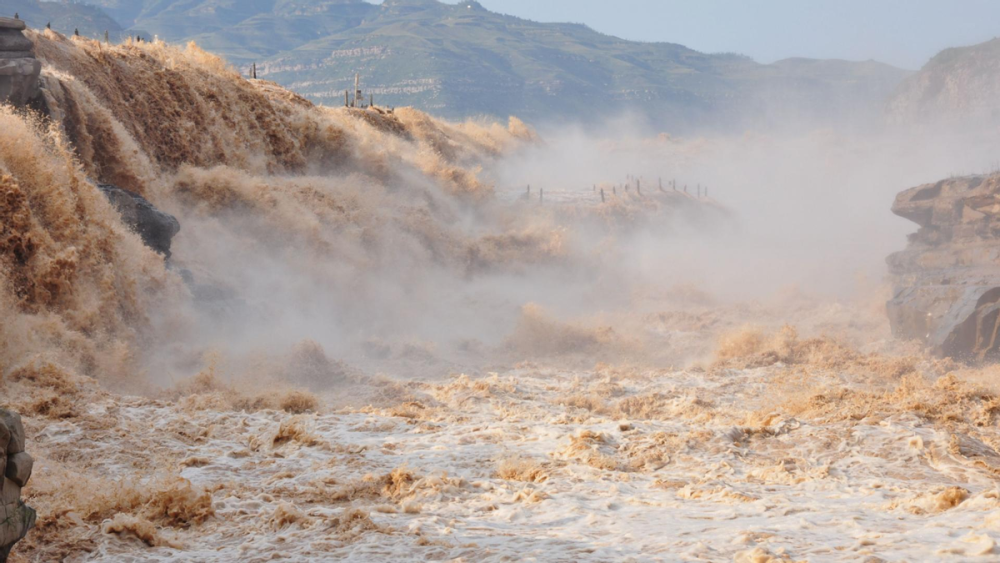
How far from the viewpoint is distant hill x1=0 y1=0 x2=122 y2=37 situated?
91438mm

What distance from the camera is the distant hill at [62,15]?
300 feet

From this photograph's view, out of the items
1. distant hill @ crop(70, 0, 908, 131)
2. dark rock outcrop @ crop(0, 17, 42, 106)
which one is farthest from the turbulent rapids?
distant hill @ crop(70, 0, 908, 131)

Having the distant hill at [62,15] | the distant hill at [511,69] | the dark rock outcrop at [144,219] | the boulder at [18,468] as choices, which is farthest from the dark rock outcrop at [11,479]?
the distant hill at [62,15]

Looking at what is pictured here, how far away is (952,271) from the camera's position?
18.0 m

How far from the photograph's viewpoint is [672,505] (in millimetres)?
5422

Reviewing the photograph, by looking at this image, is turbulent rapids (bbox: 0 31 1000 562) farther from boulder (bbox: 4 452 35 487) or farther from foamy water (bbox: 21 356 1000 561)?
boulder (bbox: 4 452 35 487)

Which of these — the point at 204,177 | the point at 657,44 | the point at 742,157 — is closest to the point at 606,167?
the point at 742,157

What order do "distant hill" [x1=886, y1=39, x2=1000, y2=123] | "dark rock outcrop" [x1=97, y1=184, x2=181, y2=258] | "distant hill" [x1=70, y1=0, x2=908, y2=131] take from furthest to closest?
"distant hill" [x1=70, y1=0, x2=908, y2=131], "distant hill" [x1=886, y1=39, x2=1000, y2=123], "dark rock outcrop" [x1=97, y1=184, x2=181, y2=258]

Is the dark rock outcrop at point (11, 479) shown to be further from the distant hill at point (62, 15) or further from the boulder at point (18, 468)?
the distant hill at point (62, 15)

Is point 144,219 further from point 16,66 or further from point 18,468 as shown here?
point 18,468

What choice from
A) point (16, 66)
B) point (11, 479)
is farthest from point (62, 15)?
point (11, 479)

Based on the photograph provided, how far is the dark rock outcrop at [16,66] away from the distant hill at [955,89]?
7633cm

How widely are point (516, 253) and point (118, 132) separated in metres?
10.9

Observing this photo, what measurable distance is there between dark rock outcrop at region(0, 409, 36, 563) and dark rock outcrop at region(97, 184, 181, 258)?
28.5 feet
